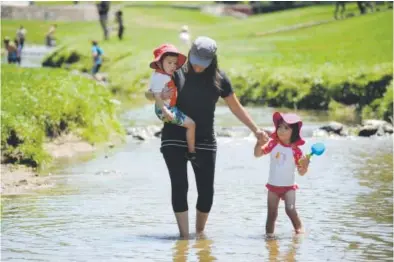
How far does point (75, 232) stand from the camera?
11.3 m

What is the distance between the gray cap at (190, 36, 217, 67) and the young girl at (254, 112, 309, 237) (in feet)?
3.14

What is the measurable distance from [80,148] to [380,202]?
23.4ft

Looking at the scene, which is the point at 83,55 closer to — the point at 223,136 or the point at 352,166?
the point at 223,136

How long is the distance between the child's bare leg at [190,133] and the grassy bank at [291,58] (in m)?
18.7

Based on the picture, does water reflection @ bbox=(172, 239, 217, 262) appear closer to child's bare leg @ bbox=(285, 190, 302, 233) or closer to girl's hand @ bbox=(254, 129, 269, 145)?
child's bare leg @ bbox=(285, 190, 302, 233)

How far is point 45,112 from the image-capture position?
18.0 metres

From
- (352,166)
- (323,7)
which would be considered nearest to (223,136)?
(352,166)

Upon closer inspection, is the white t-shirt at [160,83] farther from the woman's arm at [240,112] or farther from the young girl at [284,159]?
the young girl at [284,159]

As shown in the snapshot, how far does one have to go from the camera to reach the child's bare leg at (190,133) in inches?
407

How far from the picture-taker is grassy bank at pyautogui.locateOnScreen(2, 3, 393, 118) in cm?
3069

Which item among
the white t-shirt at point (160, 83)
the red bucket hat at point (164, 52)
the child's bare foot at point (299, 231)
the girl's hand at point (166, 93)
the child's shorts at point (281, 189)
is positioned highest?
the red bucket hat at point (164, 52)

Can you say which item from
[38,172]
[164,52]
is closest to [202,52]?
[164,52]

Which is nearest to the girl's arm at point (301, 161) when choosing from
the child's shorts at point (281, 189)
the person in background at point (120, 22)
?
the child's shorts at point (281, 189)

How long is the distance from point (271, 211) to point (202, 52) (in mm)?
1844
